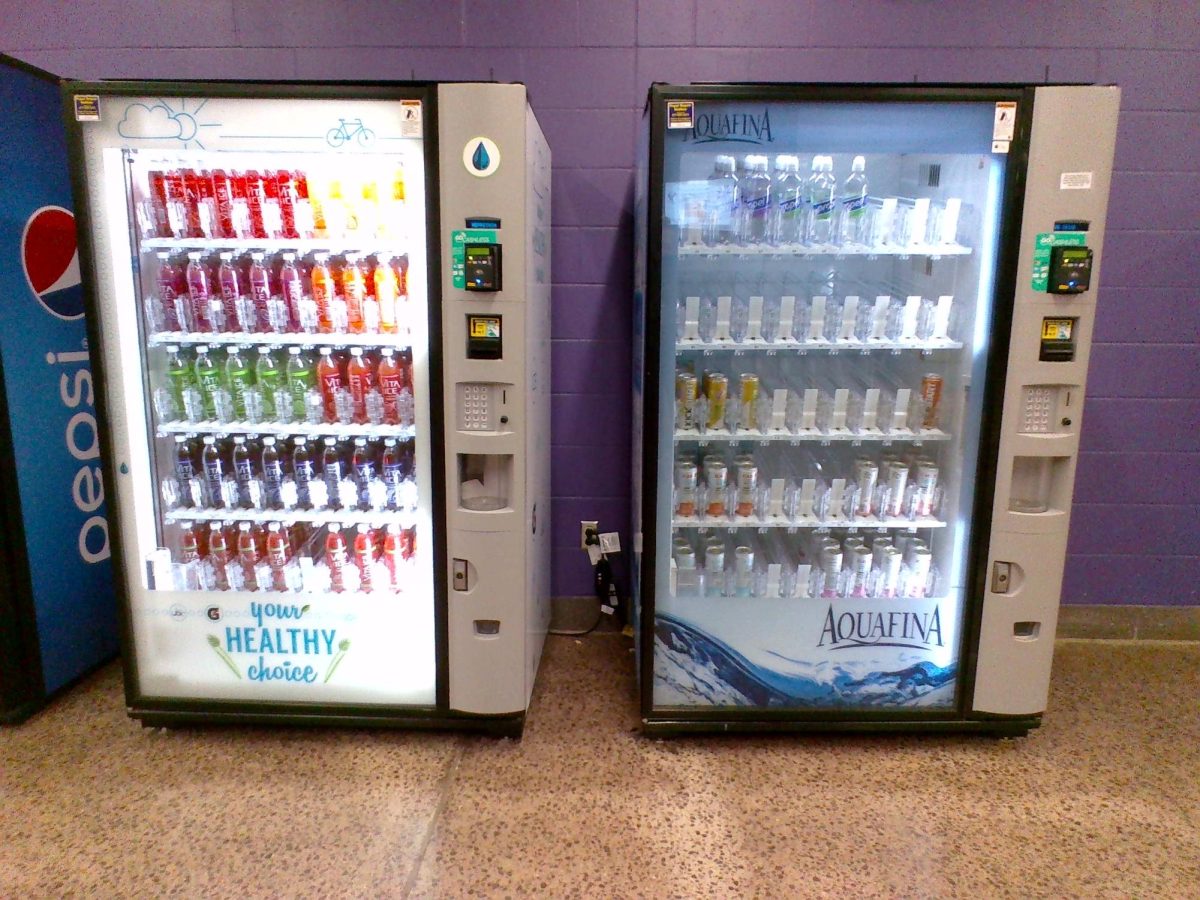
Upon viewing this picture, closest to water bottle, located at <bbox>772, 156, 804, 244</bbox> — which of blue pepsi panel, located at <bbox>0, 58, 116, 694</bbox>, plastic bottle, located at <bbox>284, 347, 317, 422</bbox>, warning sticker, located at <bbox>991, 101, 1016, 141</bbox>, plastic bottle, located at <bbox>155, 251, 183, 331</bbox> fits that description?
warning sticker, located at <bbox>991, 101, 1016, 141</bbox>

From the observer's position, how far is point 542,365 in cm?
294

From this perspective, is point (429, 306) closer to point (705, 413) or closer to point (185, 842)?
point (705, 413)

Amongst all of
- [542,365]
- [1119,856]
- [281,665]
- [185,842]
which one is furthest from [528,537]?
[1119,856]

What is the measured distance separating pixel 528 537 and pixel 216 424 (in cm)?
111

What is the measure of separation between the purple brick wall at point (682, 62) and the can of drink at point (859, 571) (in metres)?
1.32

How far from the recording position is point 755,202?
2.50 metres

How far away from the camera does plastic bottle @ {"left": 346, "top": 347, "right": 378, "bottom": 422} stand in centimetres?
253

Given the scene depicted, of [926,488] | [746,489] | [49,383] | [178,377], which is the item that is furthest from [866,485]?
[49,383]

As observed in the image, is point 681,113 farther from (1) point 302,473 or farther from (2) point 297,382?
(1) point 302,473

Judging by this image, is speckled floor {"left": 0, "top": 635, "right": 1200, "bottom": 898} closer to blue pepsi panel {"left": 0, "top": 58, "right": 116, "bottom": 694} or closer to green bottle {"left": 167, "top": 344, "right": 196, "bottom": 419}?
blue pepsi panel {"left": 0, "top": 58, "right": 116, "bottom": 694}

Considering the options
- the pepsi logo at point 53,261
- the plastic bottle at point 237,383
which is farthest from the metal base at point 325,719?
the pepsi logo at point 53,261

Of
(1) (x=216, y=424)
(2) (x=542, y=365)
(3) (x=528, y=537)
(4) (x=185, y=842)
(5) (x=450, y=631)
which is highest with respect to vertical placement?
(2) (x=542, y=365)

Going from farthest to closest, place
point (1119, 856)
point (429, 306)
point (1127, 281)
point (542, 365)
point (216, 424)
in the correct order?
point (1127, 281)
point (542, 365)
point (216, 424)
point (429, 306)
point (1119, 856)

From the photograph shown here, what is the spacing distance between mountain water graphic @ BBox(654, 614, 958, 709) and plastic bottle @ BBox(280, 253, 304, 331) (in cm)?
168
